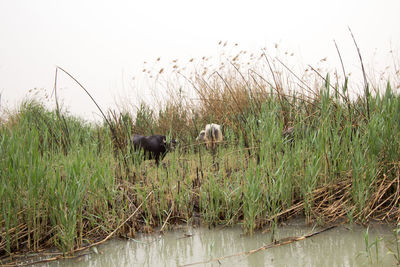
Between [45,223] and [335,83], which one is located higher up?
[335,83]

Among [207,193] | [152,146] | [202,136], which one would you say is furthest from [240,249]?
[202,136]

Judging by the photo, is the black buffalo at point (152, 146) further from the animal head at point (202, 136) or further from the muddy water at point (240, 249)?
the muddy water at point (240, 249)

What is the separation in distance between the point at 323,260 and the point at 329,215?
584 mm

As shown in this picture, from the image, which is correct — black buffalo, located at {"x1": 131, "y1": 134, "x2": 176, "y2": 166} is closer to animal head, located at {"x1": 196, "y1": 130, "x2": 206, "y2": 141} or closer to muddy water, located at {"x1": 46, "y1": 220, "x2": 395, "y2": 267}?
animal head, located at {"x1": 196, "y1": 130, "x2": 206, "y2": 141}

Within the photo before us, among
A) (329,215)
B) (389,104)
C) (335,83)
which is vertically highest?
(335,83)

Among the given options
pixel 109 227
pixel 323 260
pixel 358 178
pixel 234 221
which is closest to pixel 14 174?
pixel 109 227

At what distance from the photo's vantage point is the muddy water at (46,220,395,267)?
78.0 inches

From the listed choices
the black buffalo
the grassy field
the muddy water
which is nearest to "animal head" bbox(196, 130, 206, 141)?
the black buffalo

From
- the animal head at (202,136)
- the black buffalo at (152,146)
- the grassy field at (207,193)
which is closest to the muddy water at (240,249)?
the grassy field at (207,193)

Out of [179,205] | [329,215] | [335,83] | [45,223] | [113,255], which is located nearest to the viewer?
[113,255]

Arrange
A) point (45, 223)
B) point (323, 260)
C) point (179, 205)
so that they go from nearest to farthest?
point (323, 260) < point (45, 223) < point (179, 205)

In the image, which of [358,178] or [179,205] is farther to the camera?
[179,205]

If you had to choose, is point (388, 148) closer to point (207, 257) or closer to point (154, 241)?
point (207, 257)

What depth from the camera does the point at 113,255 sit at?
2209mm
